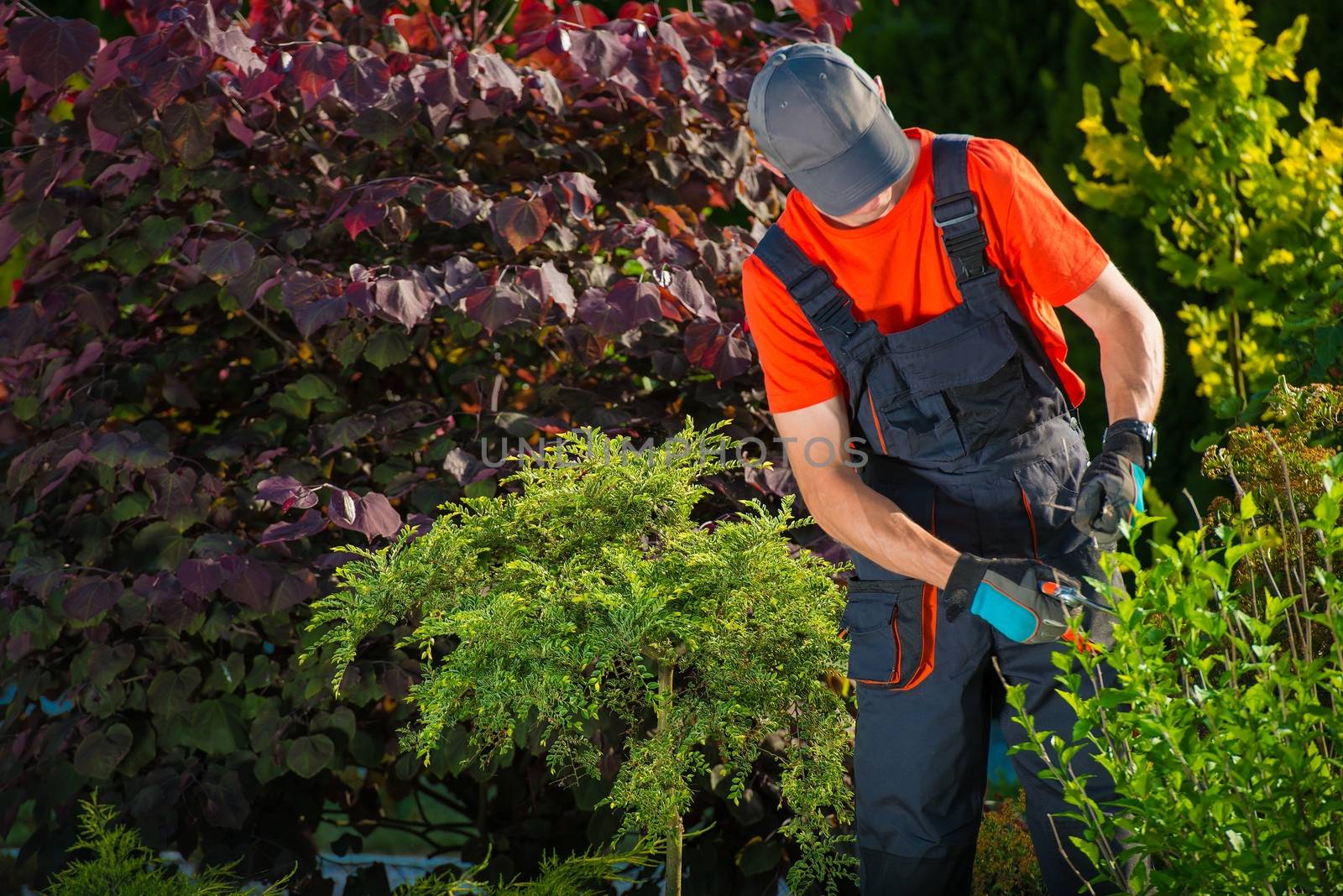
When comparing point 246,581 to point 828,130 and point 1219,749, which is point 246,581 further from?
point 1219,749

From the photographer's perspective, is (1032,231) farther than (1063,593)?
Yes

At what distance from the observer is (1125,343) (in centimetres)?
215

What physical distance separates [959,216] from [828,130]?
0.24 m

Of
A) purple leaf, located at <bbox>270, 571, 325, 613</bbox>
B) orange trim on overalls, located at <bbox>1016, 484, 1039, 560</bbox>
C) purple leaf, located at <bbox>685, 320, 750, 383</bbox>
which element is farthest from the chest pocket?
purple leaf, located at <bbox>270, 571, 325, 613</bbox>

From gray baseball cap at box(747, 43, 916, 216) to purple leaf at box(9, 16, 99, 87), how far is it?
1.50 m

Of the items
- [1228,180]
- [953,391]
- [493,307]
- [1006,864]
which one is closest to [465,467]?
[493,307]

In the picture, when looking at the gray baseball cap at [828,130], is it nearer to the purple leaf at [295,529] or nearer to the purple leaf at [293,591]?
the purple leaf at [295,529]

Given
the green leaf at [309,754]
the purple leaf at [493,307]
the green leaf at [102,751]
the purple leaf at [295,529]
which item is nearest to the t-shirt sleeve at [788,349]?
the purple leaf at [493,307]

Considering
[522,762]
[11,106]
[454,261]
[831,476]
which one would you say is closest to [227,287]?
[454,261]

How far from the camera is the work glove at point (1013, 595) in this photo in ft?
6.26

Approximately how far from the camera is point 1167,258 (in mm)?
3701

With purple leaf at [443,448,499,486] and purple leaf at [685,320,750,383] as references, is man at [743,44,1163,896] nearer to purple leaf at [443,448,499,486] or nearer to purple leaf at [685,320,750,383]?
purple leaf at [685,320,750,383]

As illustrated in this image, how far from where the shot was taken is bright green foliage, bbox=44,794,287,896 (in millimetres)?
2377

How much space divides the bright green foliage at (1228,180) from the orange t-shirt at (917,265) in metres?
1.26
